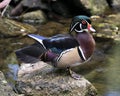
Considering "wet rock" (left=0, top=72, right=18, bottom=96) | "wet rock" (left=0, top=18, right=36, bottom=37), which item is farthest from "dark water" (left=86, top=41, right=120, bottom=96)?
"wet rock" (left=0, top=18, right=36, bottom=37)

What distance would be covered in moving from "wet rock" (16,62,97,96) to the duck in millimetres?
290

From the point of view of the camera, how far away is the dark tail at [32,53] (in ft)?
19.6

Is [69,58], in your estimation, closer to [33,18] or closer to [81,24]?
[81,24]

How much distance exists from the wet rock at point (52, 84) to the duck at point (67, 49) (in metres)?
0.29

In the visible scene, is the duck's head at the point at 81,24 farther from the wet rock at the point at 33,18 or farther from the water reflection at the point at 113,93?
the wet rock at the point at 33,18

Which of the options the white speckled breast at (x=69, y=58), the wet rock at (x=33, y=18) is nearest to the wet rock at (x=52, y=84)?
the white speckled breast at (x=69, y=58)

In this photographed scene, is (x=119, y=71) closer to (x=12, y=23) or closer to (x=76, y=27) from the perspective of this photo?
(x=76, y=27)

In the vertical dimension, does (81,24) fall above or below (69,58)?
above

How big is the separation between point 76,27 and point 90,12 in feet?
23.0

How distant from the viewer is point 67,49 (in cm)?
588

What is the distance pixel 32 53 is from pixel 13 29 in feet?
16.1

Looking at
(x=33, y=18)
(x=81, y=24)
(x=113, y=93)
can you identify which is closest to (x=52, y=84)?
(x=81, y=24)

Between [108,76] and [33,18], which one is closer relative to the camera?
[108,76]

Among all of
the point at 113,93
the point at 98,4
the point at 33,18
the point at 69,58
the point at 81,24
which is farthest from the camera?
the point at 98,4
